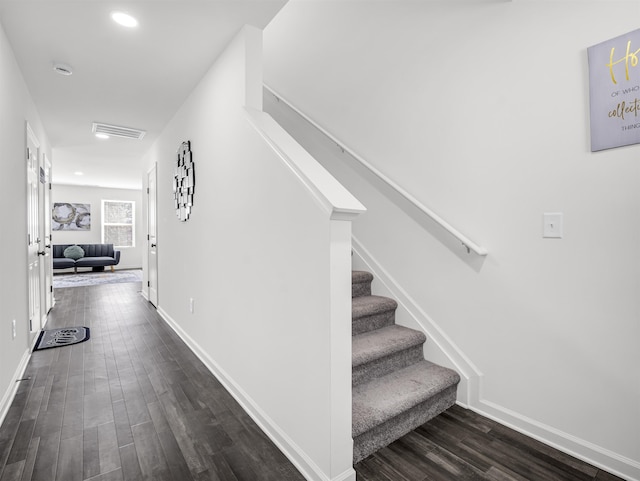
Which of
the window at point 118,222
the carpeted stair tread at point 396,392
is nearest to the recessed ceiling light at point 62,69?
the carpeted stair tread at point 396,392

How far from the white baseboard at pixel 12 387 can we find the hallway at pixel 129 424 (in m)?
0.04

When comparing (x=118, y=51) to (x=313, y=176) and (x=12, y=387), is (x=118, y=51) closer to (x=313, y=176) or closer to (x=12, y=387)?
(x=313, y=176)

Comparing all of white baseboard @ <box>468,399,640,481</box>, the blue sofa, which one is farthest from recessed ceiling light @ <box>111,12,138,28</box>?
the blue sofa

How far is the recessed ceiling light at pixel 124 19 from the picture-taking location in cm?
213

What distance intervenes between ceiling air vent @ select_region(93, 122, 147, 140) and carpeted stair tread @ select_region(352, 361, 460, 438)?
4.30 meters

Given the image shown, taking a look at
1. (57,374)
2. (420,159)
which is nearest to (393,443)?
(420,159)

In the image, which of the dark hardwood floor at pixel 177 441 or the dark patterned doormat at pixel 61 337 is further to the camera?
the dark patterned doormat at pixel 61 337

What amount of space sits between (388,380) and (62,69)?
11.5ft

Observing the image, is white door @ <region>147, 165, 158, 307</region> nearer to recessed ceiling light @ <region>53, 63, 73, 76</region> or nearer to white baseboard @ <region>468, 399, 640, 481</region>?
recessed ceiling light @ <region>53, 63, 73, 76</region>

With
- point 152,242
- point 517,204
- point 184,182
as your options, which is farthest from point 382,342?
point 152,242

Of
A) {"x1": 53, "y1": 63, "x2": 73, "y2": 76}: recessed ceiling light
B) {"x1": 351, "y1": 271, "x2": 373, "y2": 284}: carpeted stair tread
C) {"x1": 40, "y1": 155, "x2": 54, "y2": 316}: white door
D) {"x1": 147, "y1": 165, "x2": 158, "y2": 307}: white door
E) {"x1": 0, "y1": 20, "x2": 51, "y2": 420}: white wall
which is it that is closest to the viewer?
{"x1": 0, "y1": 20, "x2": 51, "y2": 420}: white wall

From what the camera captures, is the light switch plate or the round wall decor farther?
the round wall decor

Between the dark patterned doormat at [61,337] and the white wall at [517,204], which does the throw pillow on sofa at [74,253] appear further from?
the white wall at [517,204]

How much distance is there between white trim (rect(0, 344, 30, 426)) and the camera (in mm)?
2053
